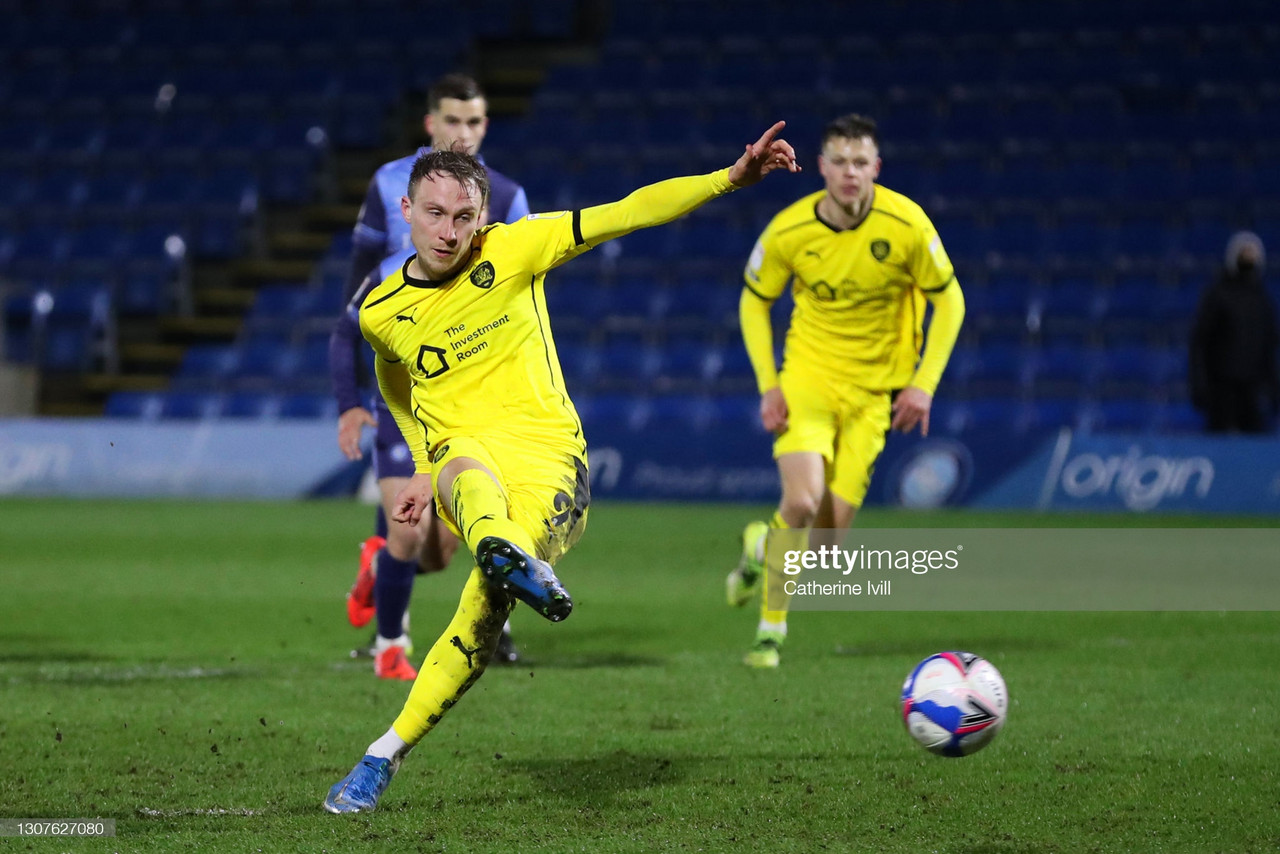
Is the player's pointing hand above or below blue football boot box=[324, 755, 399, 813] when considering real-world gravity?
above

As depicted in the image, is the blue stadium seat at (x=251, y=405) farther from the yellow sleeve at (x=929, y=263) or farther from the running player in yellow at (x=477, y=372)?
the running player in yellow at (x=477, y=372)

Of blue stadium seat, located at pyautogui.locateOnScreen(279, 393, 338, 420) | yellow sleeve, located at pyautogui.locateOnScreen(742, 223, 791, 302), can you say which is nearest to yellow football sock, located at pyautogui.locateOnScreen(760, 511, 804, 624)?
yellow sleeve, located at pyautogui.locateOnScreen(742, 223, 791, 302)

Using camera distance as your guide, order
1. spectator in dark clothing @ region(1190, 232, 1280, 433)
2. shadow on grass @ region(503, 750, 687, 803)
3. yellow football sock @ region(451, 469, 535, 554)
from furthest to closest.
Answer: spectator in dark clothing @ region(1190, 232, 1280, 433) < shadow on grass @ region(503, 750, 687, 803) < yellow football sock @ region(451, 469, 535, 554)

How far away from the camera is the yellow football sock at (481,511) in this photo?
3.93 metres

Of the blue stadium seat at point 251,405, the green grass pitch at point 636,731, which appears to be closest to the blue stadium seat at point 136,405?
the blue stadium seat at point 251,405

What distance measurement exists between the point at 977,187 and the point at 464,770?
50.3 feet

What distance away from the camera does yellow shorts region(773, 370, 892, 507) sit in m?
7.05

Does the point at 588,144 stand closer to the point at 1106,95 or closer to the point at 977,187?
the point at 977,187

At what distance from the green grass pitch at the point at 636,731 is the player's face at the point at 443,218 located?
1.48 meters

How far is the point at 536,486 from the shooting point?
13.9 ft

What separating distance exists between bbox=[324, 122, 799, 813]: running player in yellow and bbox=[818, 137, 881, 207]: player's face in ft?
8.14

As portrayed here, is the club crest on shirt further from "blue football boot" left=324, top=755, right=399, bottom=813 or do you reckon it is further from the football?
the football

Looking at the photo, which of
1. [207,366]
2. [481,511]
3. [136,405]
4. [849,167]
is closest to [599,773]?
[481,511]

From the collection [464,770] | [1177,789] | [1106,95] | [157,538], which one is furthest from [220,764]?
[1106,95]
